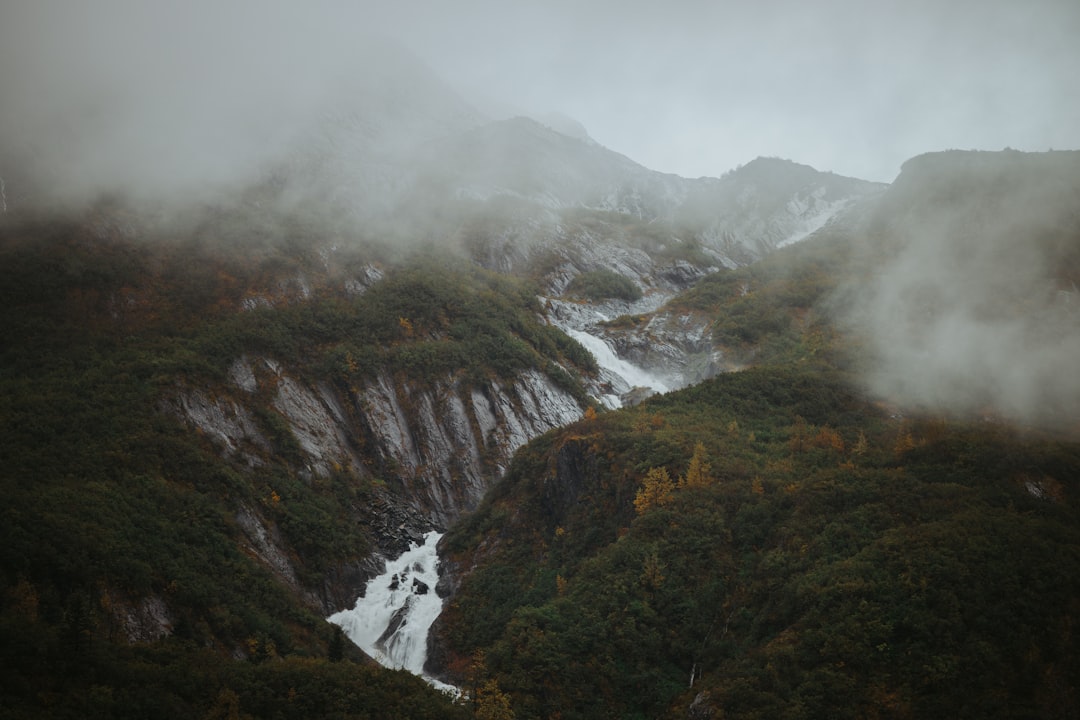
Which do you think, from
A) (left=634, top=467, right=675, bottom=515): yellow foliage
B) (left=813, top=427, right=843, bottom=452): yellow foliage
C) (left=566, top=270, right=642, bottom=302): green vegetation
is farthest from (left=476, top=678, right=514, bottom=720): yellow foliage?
(left=566, top=270, right=642, bottom=302): green vegetation

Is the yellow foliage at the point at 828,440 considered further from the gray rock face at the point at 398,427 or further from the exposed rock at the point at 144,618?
the exposed rock at the point at 144,618

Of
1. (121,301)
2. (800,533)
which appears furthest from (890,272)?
(121,301)

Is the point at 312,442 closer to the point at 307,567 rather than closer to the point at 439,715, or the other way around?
the point at 307,567

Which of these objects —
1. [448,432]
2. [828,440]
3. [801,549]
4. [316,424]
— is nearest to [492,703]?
[801,549]

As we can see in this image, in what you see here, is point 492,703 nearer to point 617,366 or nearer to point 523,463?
point 523,463

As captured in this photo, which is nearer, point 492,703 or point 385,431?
point 492,703

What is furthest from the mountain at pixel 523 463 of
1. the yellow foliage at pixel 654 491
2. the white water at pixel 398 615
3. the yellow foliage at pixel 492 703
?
the white water at pixel 398 615
